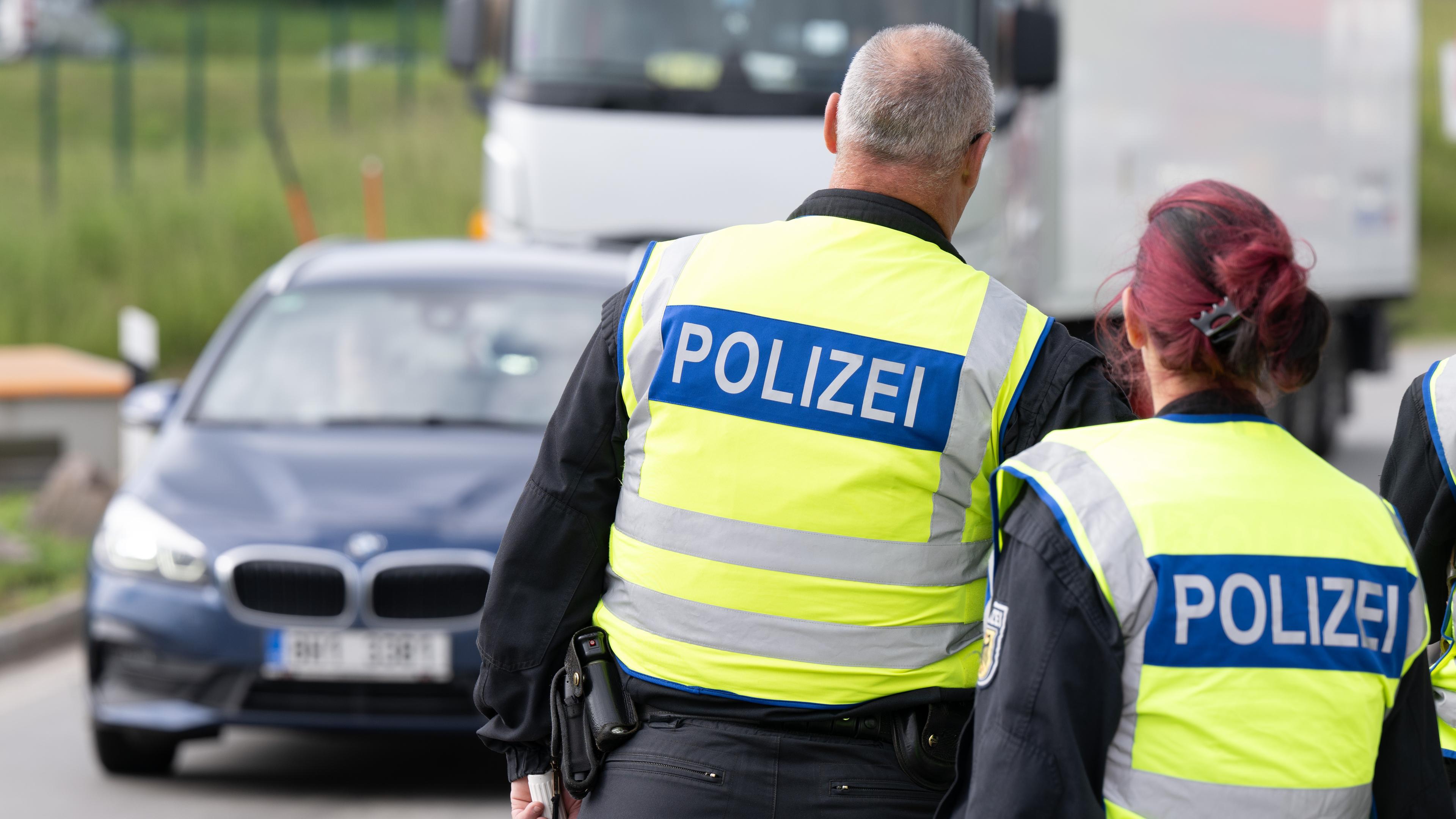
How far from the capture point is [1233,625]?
190cm

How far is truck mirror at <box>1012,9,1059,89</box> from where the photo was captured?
8414mm

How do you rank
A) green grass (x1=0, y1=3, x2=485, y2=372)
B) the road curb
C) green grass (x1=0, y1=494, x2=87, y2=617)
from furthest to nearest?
green grass (x1=0, y1=3, x2=485, y2=372)
green grass (x1=0, y1=494, x2=87, y2=617)
the road curb

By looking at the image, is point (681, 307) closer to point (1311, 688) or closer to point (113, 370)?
point (1311, 688)

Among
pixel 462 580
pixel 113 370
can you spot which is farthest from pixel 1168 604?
pixel 113 370

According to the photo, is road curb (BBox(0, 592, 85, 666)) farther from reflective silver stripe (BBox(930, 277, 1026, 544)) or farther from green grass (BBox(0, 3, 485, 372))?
green grass (BBox(0, 3, 485, 372))

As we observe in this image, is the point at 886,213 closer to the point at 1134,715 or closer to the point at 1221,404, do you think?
the point at 1221,404

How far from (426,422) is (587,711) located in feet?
12.5

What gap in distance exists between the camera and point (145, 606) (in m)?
5.38

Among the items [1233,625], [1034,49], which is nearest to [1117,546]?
[1233,625]

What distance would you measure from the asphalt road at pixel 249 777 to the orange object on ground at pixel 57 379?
3518mm

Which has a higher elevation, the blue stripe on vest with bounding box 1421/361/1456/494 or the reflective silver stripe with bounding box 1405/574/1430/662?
the blue stripe on vest with bounding box 1421/361/1456/494

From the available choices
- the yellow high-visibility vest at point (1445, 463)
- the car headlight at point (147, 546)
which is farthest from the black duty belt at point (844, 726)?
the car headlight at point (147, 546)

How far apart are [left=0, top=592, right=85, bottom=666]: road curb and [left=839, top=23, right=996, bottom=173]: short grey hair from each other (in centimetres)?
605

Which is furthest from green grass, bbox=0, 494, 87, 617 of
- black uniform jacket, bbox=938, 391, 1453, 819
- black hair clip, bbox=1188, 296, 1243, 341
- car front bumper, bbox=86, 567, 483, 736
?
black hair clip, bbox=1188, 296, 1243, 341
